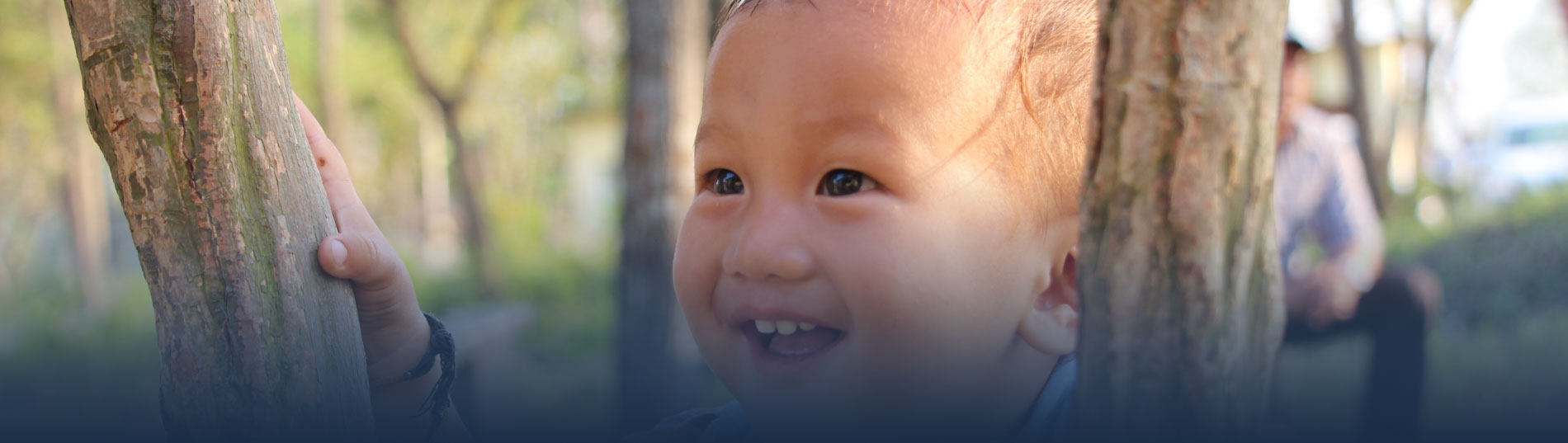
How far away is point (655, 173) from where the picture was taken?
471cm

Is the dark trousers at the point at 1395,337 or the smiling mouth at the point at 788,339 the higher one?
the smiling mouth at the point at 788,339

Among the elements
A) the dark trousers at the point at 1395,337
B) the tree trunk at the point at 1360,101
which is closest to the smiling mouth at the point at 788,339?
the dark trousers at the point at 1395,337

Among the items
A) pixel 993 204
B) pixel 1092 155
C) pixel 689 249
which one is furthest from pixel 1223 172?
pixel 689 249

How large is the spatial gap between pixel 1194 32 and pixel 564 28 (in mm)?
19009

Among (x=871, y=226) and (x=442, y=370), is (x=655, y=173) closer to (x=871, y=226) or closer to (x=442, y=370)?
(x=442, y=370)

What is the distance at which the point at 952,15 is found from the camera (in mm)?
1365

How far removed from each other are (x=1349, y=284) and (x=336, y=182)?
13.3 ft

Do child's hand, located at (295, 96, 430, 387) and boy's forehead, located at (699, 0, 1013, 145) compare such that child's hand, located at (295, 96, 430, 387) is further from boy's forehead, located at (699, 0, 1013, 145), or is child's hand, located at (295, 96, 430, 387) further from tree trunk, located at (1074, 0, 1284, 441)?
tree trunk, located at (1074, 0, 1284, 441)

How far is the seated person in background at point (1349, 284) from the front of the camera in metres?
4.20

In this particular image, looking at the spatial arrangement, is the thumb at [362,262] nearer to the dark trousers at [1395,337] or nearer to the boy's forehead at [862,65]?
the boy's forehead at [862,65]

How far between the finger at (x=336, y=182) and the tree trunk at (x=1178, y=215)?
89 cm

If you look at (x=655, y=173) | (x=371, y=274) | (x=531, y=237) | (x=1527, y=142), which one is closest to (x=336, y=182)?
(x=371, y=274)

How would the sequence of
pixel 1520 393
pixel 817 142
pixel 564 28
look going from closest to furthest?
1. pixel 817 142
2. pixel 1520 393
3. pixel 564 28

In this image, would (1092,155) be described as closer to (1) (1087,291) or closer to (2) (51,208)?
(1) (1087,291)
